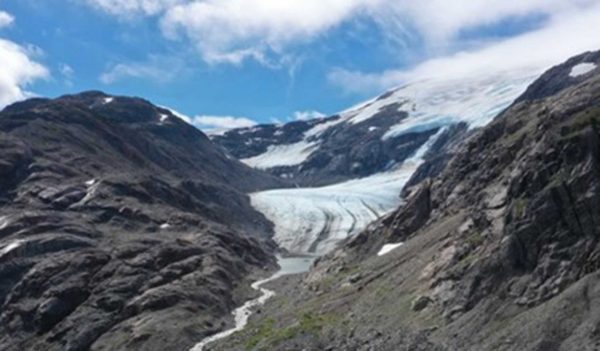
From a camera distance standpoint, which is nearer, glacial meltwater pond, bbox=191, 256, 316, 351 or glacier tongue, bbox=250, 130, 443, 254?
glacial meltwater pond, bbox=191, 256, 316, 351

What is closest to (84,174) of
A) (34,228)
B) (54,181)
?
(54,181)

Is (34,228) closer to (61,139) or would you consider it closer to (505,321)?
(61,139)

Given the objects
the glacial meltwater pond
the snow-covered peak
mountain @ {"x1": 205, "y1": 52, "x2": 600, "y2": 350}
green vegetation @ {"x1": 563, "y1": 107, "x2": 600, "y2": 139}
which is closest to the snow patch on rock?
mountain @ {"x1": 205, "y1": 52, "x2": 600, "y2": 350}

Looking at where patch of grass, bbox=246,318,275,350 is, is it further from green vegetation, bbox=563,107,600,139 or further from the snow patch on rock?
green vegetation, bbox=563,107,600,139

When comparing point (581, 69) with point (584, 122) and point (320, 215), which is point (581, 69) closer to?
point (320, 215)

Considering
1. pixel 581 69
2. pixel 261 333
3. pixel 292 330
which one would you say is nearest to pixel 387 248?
pixel 261 333

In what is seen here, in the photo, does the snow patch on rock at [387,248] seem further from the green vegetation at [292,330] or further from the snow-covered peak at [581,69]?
the snow-covered peak at [581,69]
